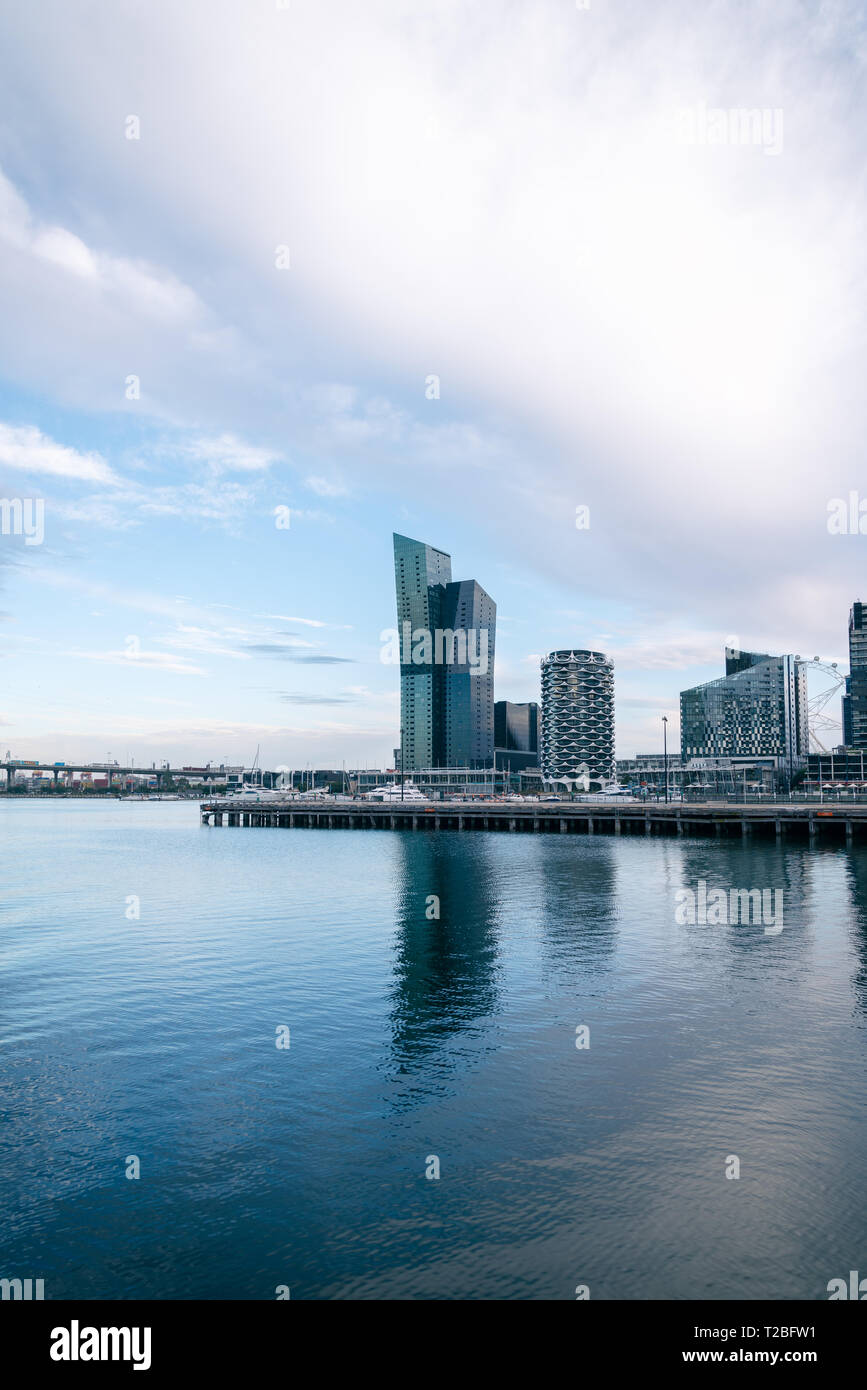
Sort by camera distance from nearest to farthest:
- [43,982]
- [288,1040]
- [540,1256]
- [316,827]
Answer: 1. [540,1256]
2. [288,1040]
3. [43,982]
4. [316,827]

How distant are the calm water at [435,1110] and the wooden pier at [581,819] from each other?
233 feet

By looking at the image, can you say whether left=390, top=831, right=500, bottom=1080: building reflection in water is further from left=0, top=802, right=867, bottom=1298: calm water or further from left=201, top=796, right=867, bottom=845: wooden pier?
left=201, top=796, right=867, bottom=845: wooden pier

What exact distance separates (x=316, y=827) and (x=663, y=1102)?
506ft

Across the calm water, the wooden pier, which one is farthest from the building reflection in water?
the wooden pier

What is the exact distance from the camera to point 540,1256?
51.9ft

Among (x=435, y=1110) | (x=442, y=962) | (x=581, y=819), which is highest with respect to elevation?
(x=435, y=1110)

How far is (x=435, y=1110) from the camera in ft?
73.0

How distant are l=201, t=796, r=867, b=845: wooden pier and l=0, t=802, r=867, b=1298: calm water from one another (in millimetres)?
71125

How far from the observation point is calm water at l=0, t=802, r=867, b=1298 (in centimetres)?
1586

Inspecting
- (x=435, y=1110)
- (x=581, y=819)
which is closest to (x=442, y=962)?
(x=435, y=1110)

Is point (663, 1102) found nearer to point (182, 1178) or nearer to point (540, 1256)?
point (540, 1256)

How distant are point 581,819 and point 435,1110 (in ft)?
399

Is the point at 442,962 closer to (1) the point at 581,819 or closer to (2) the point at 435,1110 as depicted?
(2) the point at 435,1110

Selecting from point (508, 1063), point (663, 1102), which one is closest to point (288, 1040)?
point (508, 1063)
